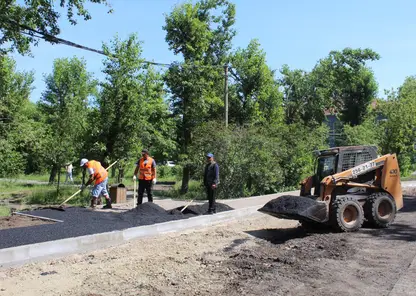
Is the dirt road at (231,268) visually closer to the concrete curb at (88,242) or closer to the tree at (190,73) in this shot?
the concrete curb at (88,242)

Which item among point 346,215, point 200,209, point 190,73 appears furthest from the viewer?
point 190,73

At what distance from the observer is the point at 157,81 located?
65.7ft

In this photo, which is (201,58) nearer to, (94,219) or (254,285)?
(94,219)

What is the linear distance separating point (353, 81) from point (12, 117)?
125ft

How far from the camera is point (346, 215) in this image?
9.77 m

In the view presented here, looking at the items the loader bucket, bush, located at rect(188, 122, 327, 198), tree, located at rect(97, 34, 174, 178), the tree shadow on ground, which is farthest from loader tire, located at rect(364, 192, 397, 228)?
tree, located at rect(97, 34, 174, 178)

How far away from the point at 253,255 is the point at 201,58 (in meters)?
17.0

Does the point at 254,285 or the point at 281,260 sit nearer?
the point at 254,285

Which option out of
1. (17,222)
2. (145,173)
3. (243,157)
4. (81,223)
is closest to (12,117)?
(243,157)

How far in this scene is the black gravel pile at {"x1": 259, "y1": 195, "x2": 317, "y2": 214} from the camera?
8.98 m

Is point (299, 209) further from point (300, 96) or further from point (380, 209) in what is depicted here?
point (300, 96)

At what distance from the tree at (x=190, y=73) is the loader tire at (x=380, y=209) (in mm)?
12427

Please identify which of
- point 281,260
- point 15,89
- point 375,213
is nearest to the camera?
point 281,260

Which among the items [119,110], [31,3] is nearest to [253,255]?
[31,3]
